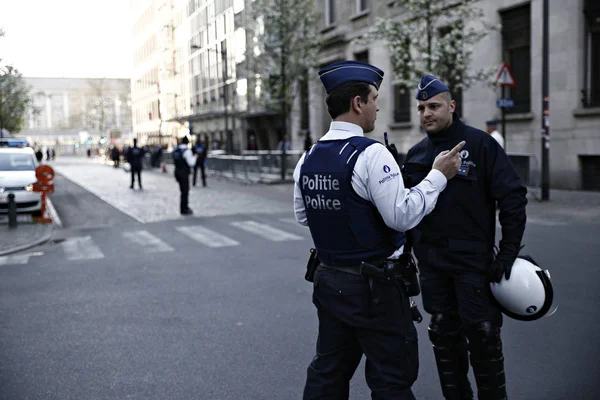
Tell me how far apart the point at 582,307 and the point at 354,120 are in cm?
426

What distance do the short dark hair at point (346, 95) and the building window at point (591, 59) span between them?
16.2m

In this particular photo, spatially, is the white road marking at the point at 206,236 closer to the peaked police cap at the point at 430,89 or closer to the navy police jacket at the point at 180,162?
the navy police jacket at the point at 180,162

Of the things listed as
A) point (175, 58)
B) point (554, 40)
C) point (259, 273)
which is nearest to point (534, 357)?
point (259, 273)

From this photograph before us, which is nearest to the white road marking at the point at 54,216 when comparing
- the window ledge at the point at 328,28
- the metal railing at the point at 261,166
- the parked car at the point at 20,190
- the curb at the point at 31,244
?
the parked car at the point at 20,190

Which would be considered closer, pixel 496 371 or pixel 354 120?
pixel 354 120

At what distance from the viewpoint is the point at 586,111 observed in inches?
678

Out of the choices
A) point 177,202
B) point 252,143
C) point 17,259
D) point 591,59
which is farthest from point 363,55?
point 17,259

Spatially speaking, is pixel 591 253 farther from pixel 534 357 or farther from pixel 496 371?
pixel 496 371

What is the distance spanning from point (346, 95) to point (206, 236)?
925 centimetres

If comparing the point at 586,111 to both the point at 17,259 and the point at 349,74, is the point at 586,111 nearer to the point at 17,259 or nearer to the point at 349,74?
the point at 17,259

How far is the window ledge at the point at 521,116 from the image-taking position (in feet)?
62.2

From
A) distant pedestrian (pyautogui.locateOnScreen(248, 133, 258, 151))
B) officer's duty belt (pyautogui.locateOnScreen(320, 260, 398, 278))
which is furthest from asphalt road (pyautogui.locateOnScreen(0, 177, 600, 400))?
distant pedestrian (pyautogui.locateOnScreen(248, 133, 258, 151))

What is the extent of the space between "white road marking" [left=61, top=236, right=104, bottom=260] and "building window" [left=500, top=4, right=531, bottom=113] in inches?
513

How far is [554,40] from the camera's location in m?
18.1
